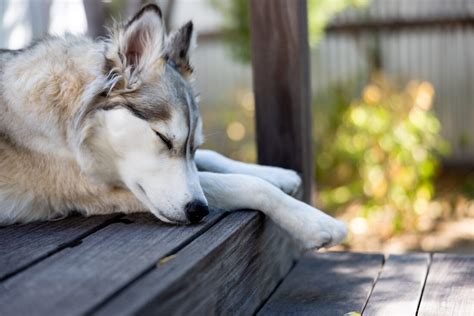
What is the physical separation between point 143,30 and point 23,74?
487 mm

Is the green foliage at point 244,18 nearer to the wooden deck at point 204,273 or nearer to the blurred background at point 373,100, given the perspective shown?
the blurred background at point 373,100

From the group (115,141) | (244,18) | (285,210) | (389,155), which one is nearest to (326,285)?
(285,210)

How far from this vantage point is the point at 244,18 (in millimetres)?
6699

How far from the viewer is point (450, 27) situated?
7.16m

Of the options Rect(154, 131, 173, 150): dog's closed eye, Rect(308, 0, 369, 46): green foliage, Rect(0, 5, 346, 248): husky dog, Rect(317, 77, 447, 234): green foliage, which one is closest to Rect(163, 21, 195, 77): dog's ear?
Rect(0, 5, 346, 248): husky dog

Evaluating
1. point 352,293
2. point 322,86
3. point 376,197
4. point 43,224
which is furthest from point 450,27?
point 43,224

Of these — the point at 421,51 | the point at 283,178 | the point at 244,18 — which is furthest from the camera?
the point at 421,51

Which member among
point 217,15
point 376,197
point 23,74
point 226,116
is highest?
point 217,15

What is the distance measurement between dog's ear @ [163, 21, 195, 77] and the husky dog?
0.11 feet

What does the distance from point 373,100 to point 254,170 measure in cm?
346

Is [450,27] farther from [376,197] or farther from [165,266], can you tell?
[165,266]

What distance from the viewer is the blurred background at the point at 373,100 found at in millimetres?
5965

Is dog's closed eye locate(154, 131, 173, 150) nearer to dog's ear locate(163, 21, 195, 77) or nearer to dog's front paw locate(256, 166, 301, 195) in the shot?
dog's ear locate(163, 21, 195, 77)

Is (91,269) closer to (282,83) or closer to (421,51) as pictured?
(282,83)
